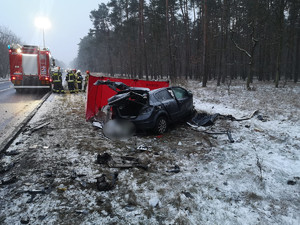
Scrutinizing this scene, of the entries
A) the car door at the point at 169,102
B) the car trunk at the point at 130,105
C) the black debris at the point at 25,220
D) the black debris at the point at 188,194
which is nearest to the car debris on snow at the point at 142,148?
the car trunk at the point at 130,105

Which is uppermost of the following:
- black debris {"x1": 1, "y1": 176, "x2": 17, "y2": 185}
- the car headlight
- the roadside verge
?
the car headlight

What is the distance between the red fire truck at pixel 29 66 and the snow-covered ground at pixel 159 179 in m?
9.94

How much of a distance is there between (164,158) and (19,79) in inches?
556

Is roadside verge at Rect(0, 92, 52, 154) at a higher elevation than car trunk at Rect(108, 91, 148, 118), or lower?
lower

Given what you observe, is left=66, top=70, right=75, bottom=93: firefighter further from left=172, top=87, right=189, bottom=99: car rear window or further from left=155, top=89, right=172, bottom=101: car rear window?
left=155, top=89, right=172, bottom=101: car rear window

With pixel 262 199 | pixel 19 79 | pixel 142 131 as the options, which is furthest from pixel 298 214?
pixel 19 79

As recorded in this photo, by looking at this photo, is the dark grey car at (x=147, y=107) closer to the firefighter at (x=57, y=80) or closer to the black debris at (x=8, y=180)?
the black debris at (x=8, y=180)

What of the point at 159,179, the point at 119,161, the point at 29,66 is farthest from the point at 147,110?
the point at 29,66

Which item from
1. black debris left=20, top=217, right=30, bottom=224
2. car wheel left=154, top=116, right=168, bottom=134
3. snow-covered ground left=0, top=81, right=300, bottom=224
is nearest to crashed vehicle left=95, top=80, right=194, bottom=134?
car wheel left=154, top=116, right=168, bottom=134

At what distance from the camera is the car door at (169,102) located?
6.61 m

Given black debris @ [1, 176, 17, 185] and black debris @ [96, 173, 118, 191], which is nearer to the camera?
black debris @ [96, 173, 118, 191]

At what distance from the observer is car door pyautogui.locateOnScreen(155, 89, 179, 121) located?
21.7 feet

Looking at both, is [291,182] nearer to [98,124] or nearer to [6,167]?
[6,167]

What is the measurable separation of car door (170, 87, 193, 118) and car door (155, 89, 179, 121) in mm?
214
